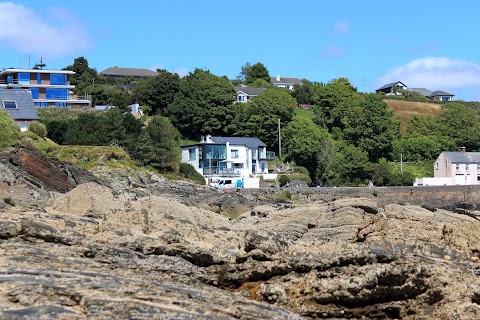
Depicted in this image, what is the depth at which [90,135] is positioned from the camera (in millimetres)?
59219

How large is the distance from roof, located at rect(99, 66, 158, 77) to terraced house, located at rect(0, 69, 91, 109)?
5178cm

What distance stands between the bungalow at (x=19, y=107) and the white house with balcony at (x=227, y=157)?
1948 cm

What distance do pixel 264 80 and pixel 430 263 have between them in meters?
121

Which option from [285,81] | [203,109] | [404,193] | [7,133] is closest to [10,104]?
[7,133]

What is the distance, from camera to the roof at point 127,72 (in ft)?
463

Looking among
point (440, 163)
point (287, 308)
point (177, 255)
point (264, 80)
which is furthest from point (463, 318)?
point (264, 80)

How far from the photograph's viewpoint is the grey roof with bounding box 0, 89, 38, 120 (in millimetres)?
59822

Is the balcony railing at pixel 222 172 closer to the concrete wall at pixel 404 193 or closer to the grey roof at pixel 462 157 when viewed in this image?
the concrete wall at pixel 404 193

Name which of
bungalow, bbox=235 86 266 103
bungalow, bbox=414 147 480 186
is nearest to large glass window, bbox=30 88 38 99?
bungalow, bbox=235 86 266 103

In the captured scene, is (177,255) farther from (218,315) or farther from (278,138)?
(278,138)

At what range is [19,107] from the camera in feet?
204

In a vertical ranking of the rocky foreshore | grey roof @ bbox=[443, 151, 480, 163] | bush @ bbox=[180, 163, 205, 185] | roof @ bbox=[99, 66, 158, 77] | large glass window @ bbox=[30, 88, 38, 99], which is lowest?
the rocky foreshore

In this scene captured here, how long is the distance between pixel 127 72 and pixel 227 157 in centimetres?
6910

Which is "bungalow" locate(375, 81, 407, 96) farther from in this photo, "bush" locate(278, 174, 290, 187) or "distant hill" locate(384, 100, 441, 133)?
"bush" locate(278, 174, 290, 187)
